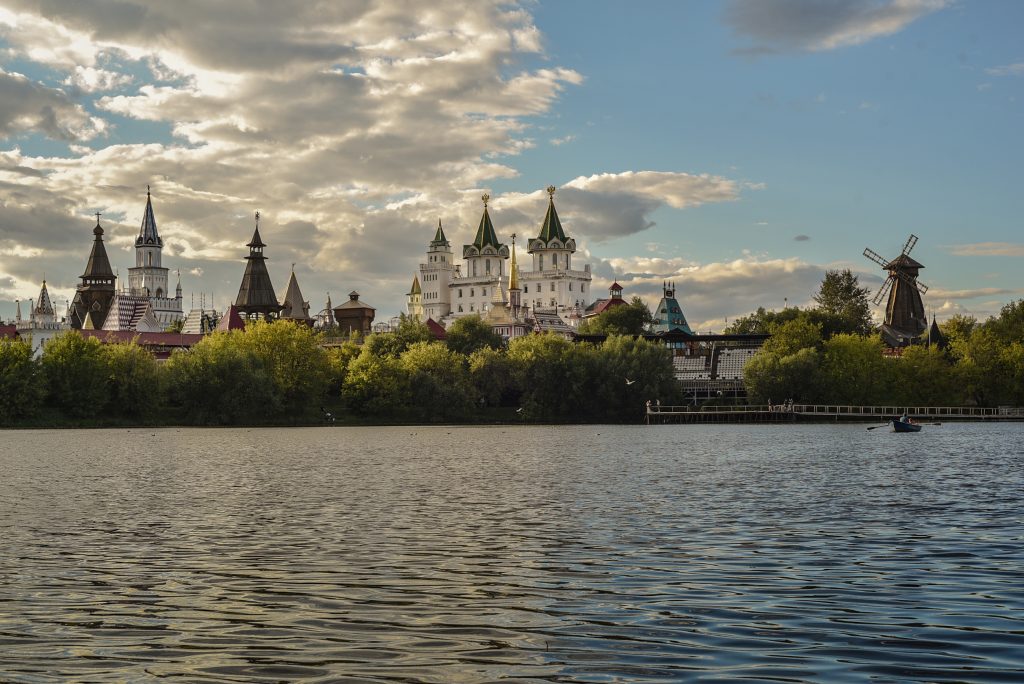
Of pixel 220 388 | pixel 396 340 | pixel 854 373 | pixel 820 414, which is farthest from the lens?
pixel 396 340

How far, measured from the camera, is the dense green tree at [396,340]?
14500cm

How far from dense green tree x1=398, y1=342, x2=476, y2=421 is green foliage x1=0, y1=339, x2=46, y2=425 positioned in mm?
38433

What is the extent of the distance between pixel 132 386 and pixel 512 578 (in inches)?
3930

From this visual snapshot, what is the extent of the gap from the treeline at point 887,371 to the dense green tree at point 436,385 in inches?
1364

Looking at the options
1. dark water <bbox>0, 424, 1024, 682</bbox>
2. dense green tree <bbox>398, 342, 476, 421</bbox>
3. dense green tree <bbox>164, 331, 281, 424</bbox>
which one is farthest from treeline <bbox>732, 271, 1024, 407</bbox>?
dark water <bbox>0, 424, 1024, 682</bbox>

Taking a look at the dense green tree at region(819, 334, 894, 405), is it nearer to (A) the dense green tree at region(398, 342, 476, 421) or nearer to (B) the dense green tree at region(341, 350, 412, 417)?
(A) the dense green tree at region(398, 342, 476, 421)

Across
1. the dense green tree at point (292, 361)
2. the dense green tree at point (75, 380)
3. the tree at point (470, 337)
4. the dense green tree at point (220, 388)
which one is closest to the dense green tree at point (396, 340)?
the tree at point (470, 337)

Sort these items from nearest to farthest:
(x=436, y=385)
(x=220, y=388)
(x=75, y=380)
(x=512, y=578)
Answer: (x=512, y=578) < (x=75, y=380) < (x=220, y=388) < (x=436, y=385)

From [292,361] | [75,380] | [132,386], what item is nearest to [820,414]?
[292,361]

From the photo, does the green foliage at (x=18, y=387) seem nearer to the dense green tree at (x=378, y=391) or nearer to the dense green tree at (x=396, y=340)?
the dense green tree at (x=378, y=391)

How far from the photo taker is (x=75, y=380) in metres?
112

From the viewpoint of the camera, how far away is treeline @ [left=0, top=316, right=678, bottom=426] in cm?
11112

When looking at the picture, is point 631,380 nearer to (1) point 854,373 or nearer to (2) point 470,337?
(1) point 854,373

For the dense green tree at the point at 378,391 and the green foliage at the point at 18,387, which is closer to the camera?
the green foliage at the point at 18,387
